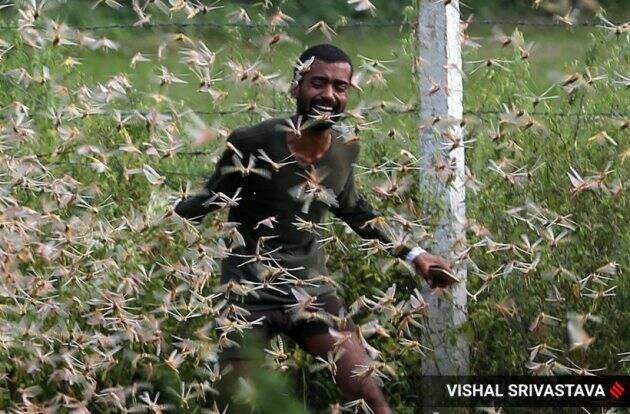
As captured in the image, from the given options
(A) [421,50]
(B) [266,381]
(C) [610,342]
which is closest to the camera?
(B) [266,381]

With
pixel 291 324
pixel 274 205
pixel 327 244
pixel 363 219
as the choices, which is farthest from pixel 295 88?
pixel 327 244

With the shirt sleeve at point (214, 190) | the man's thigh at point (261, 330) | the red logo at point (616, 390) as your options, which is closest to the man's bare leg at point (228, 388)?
the man's thigh at point (261, 330)

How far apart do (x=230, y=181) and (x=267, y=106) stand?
1.43 metres

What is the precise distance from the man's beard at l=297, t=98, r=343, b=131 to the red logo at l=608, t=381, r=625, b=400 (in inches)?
55.9

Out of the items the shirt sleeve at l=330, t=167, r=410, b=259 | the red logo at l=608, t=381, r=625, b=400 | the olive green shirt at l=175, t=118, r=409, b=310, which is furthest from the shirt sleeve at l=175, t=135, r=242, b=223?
the red logo at l=608, t=381, r=625, b=400

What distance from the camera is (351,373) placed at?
5.89 meters

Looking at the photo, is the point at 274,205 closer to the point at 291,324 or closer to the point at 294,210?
the point at 294,210

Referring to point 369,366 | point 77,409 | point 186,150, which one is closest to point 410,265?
point 369,366

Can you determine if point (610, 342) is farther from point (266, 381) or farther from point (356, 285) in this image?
point (266, 381)

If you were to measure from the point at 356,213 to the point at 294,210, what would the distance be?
25cm

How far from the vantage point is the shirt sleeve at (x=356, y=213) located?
6059 mm

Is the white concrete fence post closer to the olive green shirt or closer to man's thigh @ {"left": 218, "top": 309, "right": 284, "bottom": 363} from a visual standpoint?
the olive green shirt

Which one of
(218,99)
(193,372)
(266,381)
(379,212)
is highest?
(266,381)

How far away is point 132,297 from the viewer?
21.2ft
